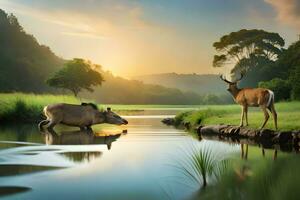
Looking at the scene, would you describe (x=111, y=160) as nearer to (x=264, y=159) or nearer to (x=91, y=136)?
(x=264, y=159)

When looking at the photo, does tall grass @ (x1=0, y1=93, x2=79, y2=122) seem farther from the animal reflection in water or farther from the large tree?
the large tree

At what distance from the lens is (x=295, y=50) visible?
13.1 metres

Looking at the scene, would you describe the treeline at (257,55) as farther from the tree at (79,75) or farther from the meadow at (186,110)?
the tree at (79,75)

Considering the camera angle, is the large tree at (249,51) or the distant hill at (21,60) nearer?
the large tree at (249,51)

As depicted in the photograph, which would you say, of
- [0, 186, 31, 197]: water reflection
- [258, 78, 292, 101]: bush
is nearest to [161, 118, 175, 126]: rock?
[258, 78, 292, 101]: bush

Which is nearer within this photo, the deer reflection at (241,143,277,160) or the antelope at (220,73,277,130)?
the deer reflection at (241,143,277,160)

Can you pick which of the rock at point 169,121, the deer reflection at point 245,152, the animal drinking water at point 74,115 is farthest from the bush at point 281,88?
the deer reflection at point 245,152

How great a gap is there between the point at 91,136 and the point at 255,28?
577 cm

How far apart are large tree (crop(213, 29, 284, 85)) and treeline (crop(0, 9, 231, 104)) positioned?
4.26 feet

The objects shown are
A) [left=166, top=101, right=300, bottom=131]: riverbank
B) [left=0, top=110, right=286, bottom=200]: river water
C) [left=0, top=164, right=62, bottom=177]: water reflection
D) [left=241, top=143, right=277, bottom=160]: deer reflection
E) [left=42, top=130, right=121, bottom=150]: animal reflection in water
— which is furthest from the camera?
[left=166, top=101, right=300, bottom=131]: riverbank

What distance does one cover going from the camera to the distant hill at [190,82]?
49.1ft

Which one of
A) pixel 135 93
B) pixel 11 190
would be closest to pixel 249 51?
pixel 135 93

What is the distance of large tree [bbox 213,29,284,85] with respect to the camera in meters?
13.6

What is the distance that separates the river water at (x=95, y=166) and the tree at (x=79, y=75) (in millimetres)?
5448
